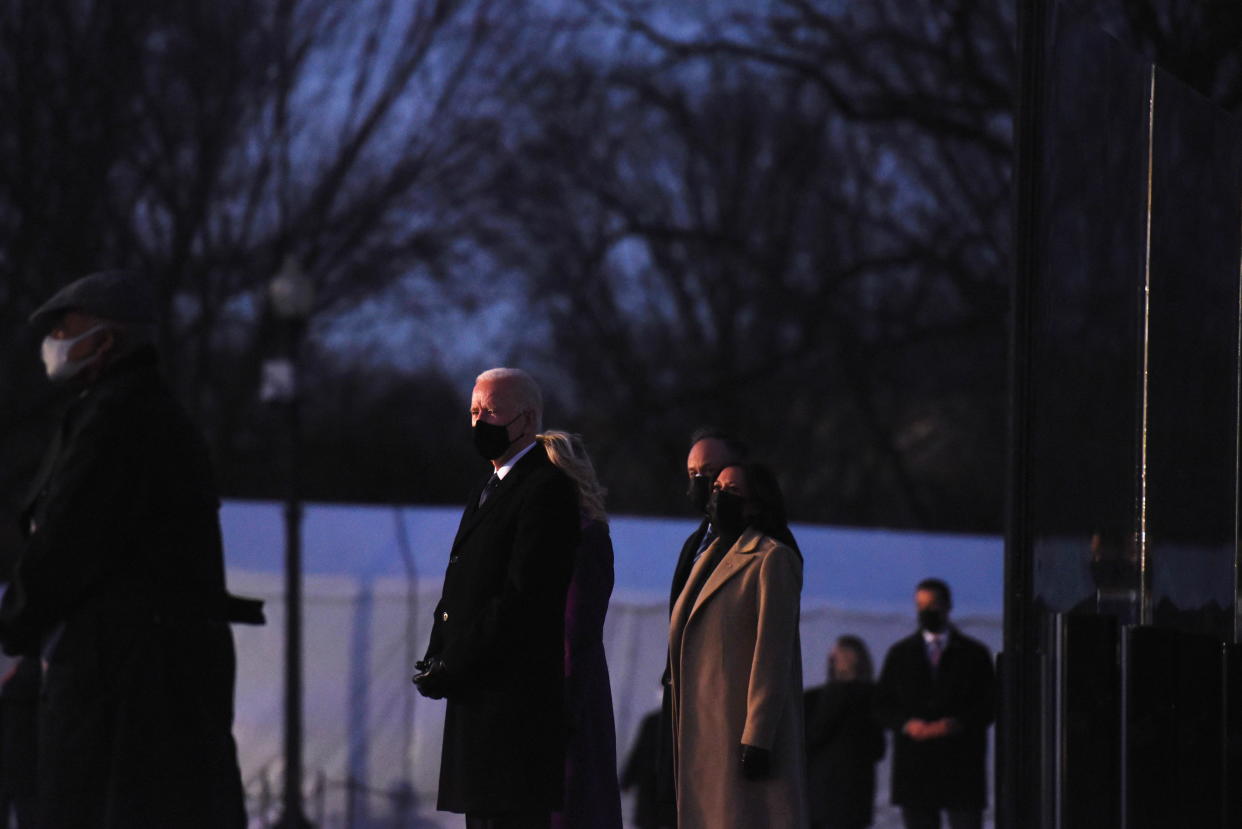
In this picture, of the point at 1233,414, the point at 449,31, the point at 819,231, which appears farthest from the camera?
the point at 819,231

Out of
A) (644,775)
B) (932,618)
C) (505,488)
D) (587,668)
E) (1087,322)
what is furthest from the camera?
(644,775)

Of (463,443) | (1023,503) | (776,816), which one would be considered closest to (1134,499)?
(1023,503)

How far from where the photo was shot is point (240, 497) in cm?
2453

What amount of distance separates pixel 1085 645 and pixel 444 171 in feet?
62.1

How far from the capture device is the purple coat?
5805 millimetres

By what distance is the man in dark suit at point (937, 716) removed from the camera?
10.3 m

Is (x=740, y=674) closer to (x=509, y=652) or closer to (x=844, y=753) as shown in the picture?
(x=509, y=652)

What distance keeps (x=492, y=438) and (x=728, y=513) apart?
1.04 meters

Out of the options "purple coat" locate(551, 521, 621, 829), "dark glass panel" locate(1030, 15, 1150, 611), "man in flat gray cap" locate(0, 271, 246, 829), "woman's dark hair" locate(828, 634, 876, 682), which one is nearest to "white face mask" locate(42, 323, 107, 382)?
"man in flat gray cap" locate(0, 271, 246, 829)

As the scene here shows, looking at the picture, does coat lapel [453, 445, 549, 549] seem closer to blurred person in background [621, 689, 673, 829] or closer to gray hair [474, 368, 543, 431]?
gray hair [474, 368, 543, 431]

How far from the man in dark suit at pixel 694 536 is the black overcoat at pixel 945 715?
3.30 metres

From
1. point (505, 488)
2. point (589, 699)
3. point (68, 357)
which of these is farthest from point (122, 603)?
point (589, 699)

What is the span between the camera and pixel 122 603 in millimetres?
4961

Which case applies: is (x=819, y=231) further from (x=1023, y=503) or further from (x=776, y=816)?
(x=1023, y=503)
